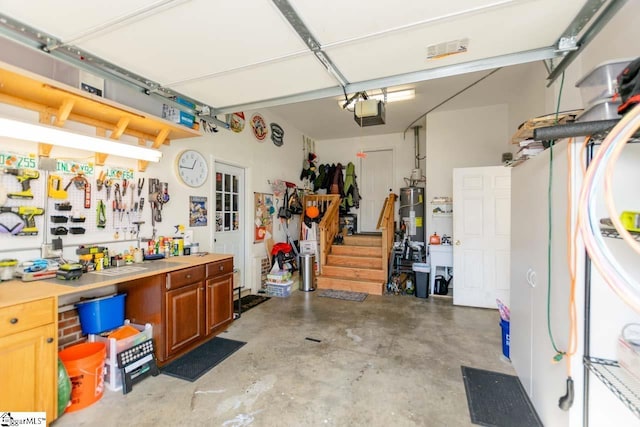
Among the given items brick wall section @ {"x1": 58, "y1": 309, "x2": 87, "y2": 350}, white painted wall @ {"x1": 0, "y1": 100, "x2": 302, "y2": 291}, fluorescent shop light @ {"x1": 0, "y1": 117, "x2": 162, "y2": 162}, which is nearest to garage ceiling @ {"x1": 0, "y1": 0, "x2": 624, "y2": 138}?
fluorescent shop light @ {"x1": 0, "y1": 117, "x2": 162, "y2": 162}

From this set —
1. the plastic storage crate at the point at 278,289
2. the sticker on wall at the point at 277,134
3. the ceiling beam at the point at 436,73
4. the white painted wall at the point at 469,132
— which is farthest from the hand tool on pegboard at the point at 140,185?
the white painted wall at the point at 469,132

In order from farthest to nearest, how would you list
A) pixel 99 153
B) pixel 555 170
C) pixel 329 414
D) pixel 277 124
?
pixel 277 124, pixel 99 153, pixel 329 414, pixel 555 170

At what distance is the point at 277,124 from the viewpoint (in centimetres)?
553

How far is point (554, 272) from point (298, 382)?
6.63 ft

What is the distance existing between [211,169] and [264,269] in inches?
81.5

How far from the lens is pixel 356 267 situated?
5.42 m

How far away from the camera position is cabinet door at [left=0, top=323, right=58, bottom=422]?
1604 millimetres

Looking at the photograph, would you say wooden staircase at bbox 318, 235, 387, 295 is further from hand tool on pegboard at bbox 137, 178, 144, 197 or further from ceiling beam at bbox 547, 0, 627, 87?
ceiling beam at bbox 547, 0, 627, 87

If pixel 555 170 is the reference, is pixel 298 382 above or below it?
below

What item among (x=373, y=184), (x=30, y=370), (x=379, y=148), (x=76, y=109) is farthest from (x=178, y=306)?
(x=379, y=148)

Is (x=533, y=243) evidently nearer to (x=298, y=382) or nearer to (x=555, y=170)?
(x=555, y=170)

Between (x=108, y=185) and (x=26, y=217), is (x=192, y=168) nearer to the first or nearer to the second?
(x=108, y=185)

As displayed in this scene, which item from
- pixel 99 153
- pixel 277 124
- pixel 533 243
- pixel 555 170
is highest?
pixel 277 124

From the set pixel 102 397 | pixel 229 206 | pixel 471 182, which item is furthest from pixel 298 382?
pixel 471 182
